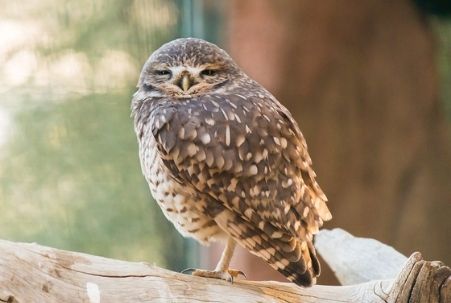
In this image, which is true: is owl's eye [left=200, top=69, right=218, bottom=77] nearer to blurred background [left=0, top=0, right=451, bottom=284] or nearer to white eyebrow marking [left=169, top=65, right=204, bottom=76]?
white eyebrow marking [left=169, top=65, right=204, bottom=76]

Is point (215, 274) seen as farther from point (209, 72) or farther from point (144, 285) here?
point (209, 72)

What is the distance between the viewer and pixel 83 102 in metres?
4.05

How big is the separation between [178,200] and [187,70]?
1.33ft

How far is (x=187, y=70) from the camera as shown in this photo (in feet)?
8.43

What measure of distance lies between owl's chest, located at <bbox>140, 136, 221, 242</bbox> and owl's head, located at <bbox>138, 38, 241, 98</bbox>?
190mm

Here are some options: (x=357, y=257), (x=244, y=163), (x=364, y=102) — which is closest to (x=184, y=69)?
(x=244, y=163)

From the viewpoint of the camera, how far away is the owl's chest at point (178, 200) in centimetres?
241

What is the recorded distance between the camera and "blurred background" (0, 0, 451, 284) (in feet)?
12.9

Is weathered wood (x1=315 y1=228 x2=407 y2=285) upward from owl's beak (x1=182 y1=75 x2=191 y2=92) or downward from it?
downward

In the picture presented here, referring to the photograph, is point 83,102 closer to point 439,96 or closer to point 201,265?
point 201,265

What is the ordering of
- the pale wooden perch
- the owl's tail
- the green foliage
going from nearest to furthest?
the pale wooden perch → the owl's tail → the green foliage

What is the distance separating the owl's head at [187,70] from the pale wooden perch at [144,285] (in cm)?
58

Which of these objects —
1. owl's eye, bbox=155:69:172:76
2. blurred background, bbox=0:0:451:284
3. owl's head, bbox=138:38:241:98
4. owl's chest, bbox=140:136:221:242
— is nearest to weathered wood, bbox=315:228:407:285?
owl's chest, bbox=140:136:221:242

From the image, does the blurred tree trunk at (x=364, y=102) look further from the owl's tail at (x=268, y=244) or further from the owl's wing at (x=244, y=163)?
the owl's tail at (x=268, y=244)
